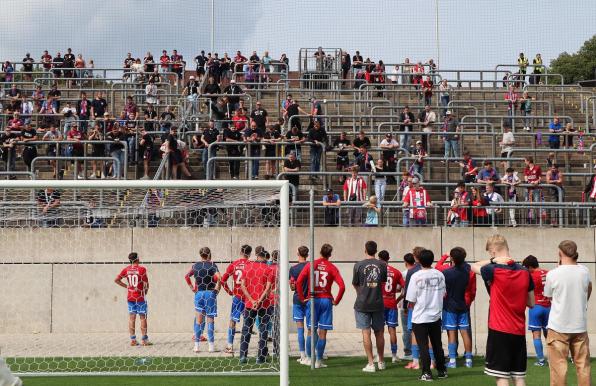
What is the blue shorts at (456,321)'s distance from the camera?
13.4m

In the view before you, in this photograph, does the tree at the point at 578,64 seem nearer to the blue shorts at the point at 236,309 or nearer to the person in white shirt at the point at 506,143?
the person in white shirt at the point at 506,143

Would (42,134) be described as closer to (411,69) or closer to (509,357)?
(411,69)

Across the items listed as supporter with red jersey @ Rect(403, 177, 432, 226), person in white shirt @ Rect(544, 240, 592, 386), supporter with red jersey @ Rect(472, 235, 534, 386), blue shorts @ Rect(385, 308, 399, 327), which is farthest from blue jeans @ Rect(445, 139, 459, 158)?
supporter with red jersey @ Rect(472, 235, 534, 386)

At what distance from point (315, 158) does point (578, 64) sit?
47.2 m

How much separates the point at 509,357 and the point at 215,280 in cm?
673

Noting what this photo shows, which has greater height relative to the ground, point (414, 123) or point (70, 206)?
point (414, 123)

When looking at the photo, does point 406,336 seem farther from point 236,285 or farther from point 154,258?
point 154,258

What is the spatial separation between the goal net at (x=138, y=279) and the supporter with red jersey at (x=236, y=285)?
0.02 meters

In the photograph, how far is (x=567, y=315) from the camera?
9742 millimetres

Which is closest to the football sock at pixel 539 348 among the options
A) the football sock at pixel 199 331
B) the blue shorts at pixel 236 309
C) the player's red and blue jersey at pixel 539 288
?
the player's red and blue jersey at pixel 539 288

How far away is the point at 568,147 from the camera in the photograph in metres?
23.2

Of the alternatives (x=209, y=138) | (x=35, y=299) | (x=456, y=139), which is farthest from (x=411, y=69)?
(x=35, y=299)

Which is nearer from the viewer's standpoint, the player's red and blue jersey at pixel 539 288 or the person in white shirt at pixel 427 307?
the person in white shirt at pixel 427 307

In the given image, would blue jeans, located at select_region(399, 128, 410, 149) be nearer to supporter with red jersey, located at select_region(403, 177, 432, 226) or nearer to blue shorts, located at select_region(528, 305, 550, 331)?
supporter with red jersey, located at select_region(403, 177, 432, 226)
